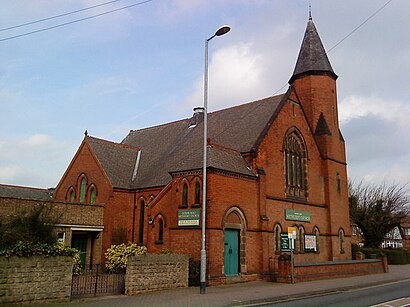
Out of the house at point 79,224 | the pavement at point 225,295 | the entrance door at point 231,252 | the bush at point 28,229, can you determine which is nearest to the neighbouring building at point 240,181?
the entrance door at point 231,252

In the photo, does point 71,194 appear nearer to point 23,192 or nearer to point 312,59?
point 23,192

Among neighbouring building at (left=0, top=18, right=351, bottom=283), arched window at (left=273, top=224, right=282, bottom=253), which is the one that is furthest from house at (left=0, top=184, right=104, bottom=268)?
arched window at (left=273, top=224, right=282, bottom=253)

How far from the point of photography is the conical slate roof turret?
33.2m

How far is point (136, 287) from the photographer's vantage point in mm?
16953

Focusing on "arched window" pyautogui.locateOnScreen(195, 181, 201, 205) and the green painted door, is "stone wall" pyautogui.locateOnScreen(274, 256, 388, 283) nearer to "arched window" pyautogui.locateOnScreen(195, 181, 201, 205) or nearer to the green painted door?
"arched window" pyautogui.locateOnScreen(195, 181, 201, 205)

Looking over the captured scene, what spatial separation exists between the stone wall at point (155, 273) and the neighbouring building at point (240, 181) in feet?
5.99

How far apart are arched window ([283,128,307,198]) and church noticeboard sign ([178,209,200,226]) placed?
853 cm

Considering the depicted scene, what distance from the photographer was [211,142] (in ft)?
90.8

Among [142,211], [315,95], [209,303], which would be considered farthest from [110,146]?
[209,303]

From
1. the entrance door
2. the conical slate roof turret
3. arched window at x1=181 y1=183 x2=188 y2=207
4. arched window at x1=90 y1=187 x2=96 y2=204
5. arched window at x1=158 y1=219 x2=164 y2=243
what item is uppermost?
the conical slate roof turret

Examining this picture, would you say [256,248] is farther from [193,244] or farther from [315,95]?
[315,95]

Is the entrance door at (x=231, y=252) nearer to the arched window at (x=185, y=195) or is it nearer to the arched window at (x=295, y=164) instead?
the arched window at (x=185, y=195)

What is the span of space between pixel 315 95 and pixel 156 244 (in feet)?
58.4

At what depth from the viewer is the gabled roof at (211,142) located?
23.5 metres
